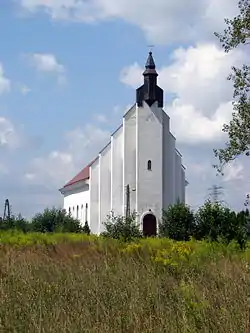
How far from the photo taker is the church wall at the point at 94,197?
6731cm

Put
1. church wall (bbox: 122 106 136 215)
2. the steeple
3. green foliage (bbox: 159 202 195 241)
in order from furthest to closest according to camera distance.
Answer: the steeple → church wall (bbox: 122 106 136 215) → green foliage (bbox: 159 202 195 241)

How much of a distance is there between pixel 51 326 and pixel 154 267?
4652 millimetres

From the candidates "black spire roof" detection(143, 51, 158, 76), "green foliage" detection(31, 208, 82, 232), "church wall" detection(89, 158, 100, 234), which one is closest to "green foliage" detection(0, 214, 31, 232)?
"green foliage" detection(31, 208, 82, 232)

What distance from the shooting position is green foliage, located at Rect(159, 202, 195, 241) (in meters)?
47.2

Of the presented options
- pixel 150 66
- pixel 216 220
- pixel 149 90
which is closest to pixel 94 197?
pixel 149 90

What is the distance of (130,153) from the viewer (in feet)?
215

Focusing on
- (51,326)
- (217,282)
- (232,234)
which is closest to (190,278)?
(217,282)

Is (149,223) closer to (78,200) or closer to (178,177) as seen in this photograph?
(178,177)

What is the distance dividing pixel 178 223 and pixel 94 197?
2102 cm

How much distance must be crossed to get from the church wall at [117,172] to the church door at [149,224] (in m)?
2.67

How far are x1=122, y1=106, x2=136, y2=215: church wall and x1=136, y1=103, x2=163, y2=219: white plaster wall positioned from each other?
51cm

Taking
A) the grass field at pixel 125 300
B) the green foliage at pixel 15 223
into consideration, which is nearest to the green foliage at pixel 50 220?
the green foliage at pixel 15 223

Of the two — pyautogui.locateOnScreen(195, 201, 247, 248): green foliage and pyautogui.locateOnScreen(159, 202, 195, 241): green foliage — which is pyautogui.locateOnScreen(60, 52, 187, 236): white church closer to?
pyautogui.locateOnScreen(159, 202, 195, 241): green foliage

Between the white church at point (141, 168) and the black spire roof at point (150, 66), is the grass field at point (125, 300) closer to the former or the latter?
the white church at point (141, 168)
